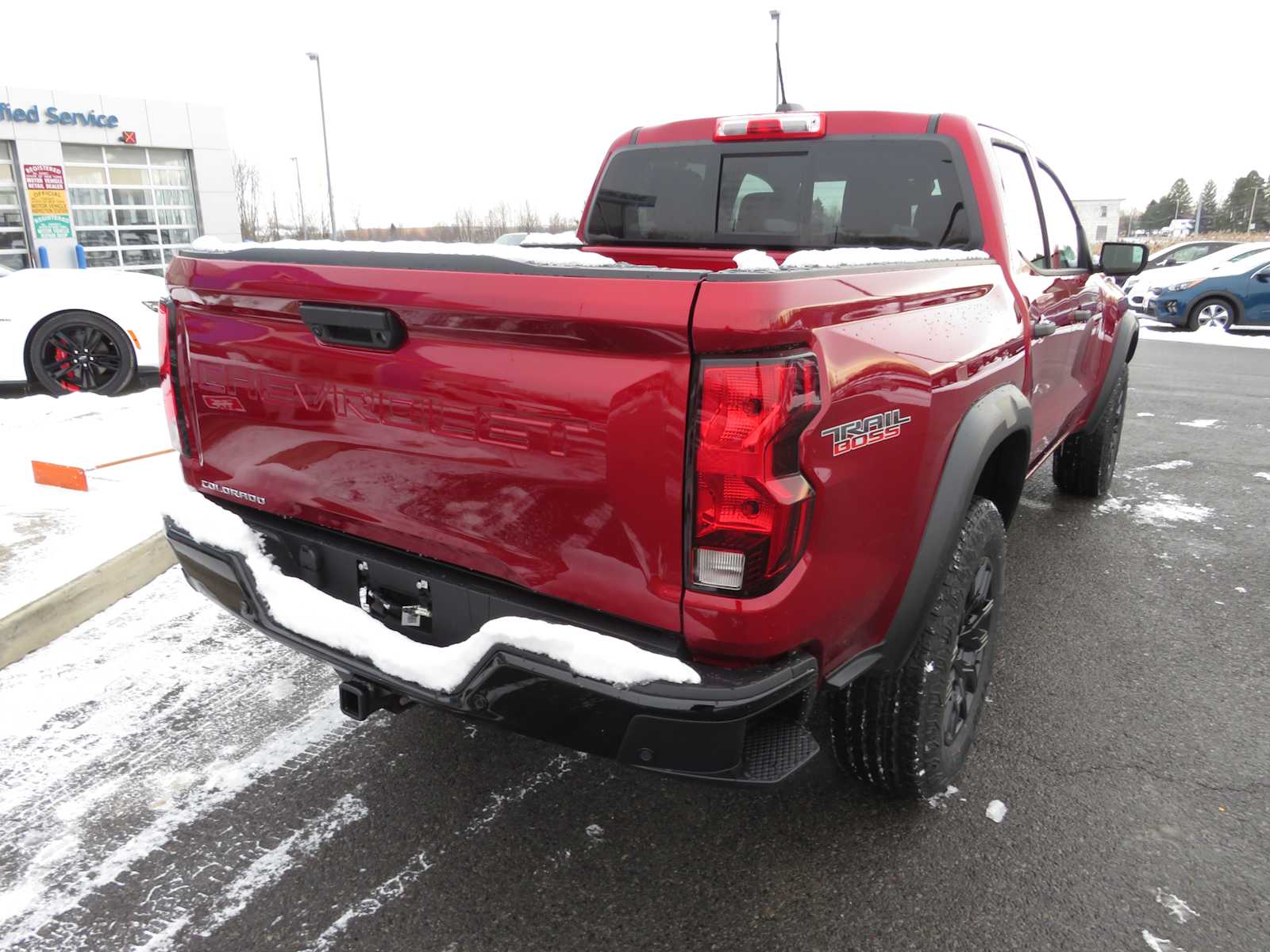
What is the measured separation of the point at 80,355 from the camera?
312 inches

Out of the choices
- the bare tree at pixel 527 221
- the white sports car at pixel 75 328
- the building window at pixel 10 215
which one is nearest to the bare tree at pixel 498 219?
the bare tree at pixel 527 221

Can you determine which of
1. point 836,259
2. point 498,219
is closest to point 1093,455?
point 836,259

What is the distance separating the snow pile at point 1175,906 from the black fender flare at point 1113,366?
3048 millimetres

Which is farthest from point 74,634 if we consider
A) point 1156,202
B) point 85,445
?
point 1156,202

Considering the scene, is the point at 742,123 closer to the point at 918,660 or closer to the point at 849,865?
the point at 918,660

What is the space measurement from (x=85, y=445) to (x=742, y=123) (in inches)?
197

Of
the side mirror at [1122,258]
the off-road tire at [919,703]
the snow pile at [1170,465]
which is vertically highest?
the side mirror at [1122,258]

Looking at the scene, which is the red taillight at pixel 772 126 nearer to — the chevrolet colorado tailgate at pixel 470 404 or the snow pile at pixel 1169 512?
the chevrolet colorado tailgate at pixel 470 404

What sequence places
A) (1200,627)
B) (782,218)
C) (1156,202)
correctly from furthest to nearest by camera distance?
(1156,202) → (1200,627) → (782,218)

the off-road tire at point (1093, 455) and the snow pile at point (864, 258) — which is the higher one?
the snow pile at point (864, 258)

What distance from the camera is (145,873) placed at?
2.25 m

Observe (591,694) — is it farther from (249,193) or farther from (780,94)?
(249,193)

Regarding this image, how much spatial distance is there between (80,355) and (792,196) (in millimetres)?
7187

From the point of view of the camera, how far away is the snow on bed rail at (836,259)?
1.72 meters
